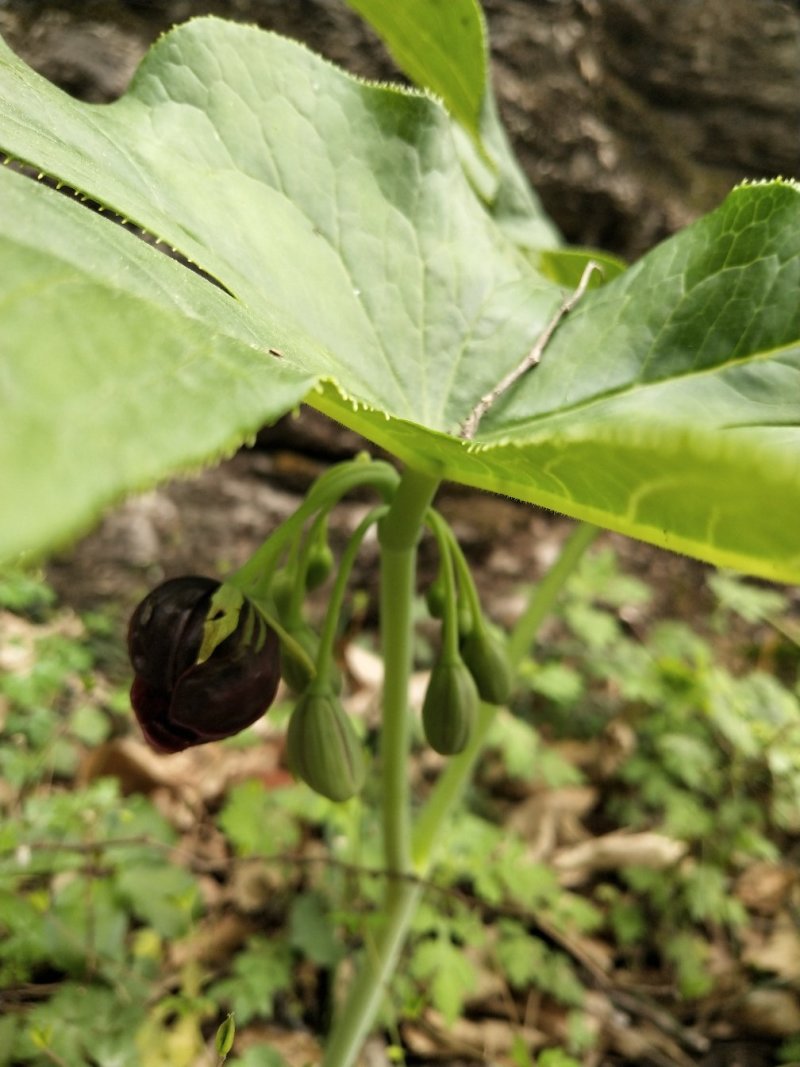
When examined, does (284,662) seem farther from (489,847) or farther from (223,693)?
(489,847)

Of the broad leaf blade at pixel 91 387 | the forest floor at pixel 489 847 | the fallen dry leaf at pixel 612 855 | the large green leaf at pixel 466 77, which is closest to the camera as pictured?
the broad leaf blade at pixel 91 387

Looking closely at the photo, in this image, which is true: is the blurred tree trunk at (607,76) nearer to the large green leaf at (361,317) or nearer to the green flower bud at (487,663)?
the large green leaf at (361,317)

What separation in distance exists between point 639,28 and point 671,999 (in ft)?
6.88

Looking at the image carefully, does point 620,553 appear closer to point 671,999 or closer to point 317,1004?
point 671,999

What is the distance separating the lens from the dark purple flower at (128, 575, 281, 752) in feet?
1.95

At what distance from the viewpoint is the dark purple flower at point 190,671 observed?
0.59m

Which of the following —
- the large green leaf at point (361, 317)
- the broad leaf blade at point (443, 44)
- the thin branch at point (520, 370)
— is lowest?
the thin branch at point (520, 370)

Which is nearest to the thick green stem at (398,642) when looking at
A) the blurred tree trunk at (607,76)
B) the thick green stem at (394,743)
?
the thick green stem at (394,743)

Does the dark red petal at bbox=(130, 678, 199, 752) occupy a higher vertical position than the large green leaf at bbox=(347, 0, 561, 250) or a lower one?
lower

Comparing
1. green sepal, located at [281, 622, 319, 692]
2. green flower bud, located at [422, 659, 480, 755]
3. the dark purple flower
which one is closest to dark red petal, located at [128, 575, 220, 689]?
the dark purple flower

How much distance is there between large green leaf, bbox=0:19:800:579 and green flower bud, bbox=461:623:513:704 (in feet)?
0.69

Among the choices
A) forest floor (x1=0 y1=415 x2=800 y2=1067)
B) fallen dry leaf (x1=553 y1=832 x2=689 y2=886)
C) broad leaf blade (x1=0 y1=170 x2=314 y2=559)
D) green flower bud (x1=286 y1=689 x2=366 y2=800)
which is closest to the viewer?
broad leaf blade (x1=0 y1=170 x2=314 y2=559)

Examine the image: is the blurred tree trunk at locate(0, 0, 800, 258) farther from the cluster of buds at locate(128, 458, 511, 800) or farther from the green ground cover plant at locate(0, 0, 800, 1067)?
the cluster of buds at locate(128, 458, 511, 800)

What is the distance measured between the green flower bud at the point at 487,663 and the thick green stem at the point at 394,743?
65 millimetres
